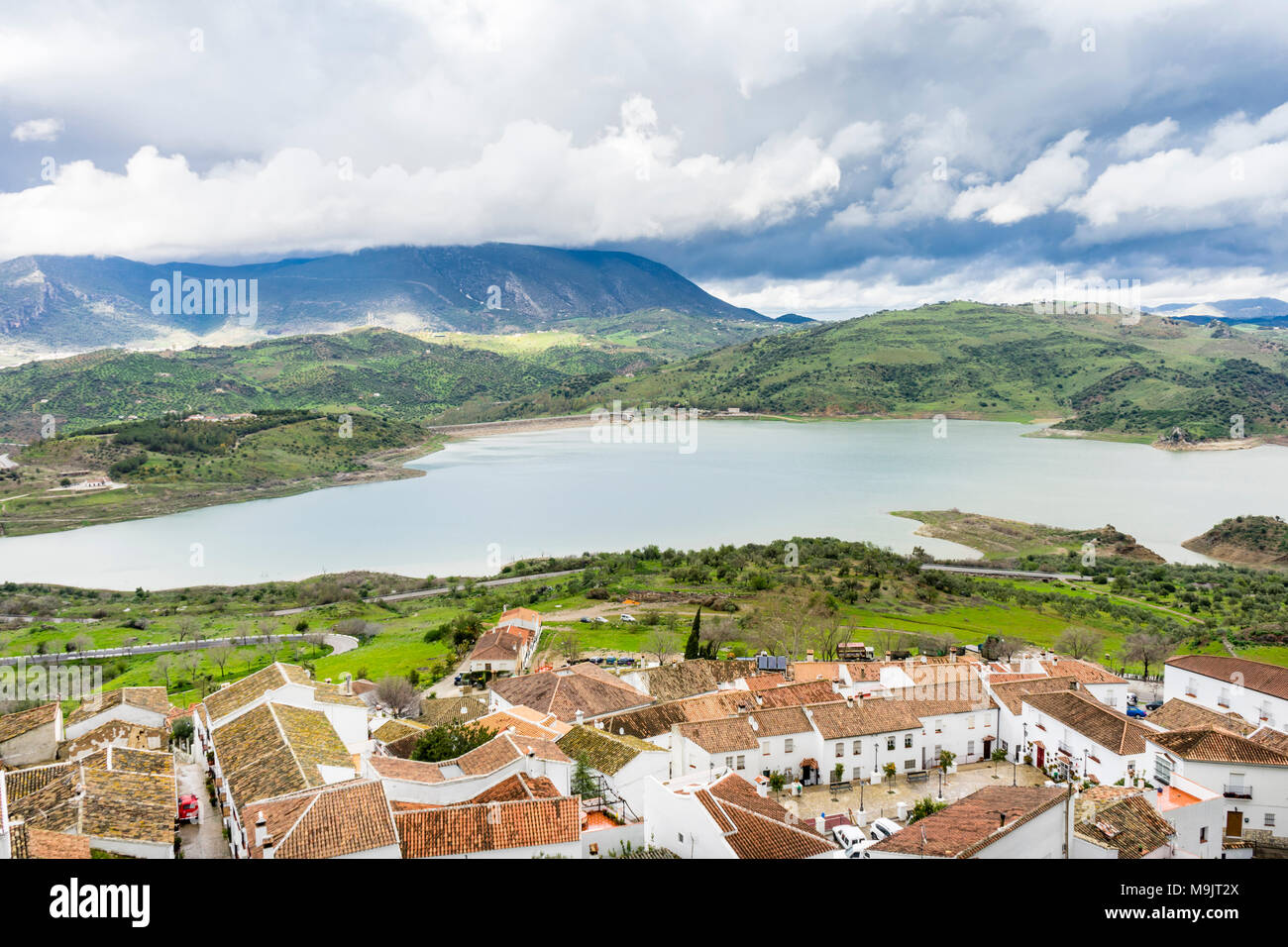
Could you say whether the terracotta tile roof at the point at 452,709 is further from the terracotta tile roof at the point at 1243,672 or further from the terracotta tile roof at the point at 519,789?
the terracotta tile roof at the point at 1243,672

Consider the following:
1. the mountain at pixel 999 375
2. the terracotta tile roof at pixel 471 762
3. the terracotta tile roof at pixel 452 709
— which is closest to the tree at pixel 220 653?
the terracotta tile roof at pixel 452 709

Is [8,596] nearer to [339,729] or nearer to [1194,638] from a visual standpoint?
[339,729]

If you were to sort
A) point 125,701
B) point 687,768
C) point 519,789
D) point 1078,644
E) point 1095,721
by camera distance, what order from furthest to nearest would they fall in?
point 1078,644, point 125,701, point 1095,721, point 687,768, point 519,789

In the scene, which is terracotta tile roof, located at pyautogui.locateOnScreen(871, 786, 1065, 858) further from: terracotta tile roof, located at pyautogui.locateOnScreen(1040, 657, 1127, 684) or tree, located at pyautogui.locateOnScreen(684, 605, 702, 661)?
tree, located at pyautogui.locateOnScreen(684, 605, 702, 661)

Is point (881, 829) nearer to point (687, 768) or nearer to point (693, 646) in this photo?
point (687, 768)

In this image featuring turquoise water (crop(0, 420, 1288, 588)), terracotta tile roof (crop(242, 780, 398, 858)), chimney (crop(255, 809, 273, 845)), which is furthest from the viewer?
turquoise water (crop(0, 420, 1288, 588))

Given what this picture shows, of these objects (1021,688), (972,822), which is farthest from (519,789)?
(1021,688)

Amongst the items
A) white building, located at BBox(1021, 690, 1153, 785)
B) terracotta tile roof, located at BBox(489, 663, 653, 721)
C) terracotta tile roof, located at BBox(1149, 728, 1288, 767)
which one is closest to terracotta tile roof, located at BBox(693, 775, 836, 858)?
terracotta tile roof, located at BBox(1149, 728, 1288, 767)
